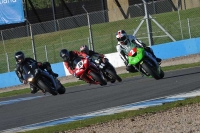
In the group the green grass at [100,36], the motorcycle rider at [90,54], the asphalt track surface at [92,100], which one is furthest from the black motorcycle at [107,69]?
the green grass at [100,36]

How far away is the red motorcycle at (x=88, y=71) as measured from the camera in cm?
2203

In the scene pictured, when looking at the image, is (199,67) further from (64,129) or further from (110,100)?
(64,129)

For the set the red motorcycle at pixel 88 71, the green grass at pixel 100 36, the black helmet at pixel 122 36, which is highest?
the black helmet at pixel 122 36

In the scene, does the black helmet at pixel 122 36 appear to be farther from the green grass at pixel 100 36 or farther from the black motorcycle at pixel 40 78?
the green grass at pixel 100 36

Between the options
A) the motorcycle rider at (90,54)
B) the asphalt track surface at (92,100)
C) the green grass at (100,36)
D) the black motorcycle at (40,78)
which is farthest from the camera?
the green grass at (100,36)

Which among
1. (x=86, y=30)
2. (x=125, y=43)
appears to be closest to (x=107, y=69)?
(x=125, y=43)

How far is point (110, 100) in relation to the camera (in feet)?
59.0

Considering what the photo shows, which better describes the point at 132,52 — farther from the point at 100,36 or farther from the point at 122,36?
the point at 100,36

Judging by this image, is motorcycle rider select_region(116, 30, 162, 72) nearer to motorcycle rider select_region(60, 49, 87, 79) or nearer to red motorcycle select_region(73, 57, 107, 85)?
red motorcycle select_region(73, 57, 107, 85)

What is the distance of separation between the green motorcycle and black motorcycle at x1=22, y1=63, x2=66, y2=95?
8.23 feet

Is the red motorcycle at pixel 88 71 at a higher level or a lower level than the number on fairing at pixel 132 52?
lower

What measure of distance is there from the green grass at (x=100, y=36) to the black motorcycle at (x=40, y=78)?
10.2 metres

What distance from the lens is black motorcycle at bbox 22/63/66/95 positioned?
834 inches

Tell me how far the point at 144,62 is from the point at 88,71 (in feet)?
7.78
